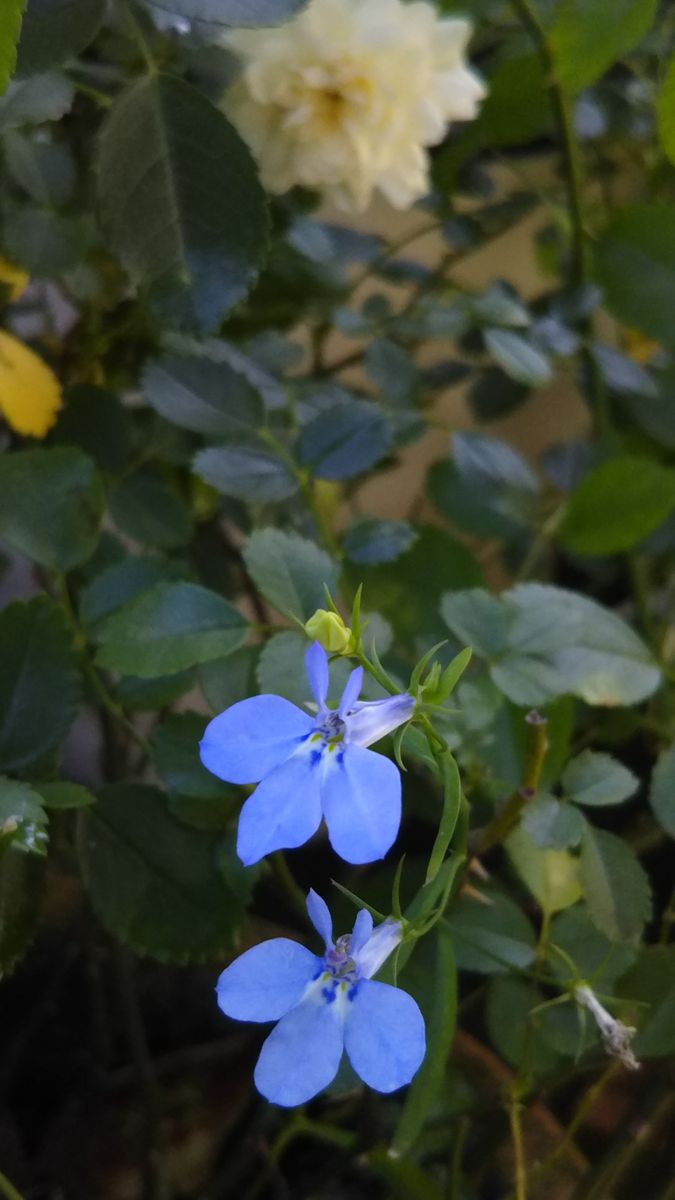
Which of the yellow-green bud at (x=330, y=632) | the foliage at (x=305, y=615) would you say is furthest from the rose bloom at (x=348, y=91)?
the yellow-green bud at (x=330, y=632)

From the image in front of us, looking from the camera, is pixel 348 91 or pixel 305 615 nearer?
pixel 305 615

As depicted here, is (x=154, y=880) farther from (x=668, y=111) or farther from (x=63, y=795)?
(x=668, y=111)

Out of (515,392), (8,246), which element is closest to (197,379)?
(8,246)

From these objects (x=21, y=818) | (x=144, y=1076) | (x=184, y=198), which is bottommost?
(x=144, y=1076)

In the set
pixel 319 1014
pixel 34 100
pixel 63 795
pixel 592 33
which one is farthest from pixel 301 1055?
pixel 592 33

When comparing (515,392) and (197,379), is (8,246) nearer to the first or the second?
(197,379)

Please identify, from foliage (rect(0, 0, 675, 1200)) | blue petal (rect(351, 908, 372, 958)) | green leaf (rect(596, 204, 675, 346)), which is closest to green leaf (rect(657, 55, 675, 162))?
foliage (rect(0, 0, 675, 1200))

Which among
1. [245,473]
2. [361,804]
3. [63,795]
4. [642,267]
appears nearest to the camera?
[361,804]

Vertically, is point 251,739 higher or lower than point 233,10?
lower
